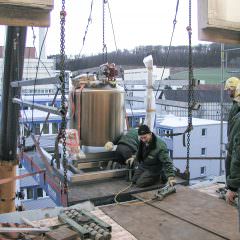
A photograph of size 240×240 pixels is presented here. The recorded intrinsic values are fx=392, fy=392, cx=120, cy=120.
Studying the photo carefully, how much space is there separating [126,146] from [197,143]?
1572 cm

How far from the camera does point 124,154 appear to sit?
845cm

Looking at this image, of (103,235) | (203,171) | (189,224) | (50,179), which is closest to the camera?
(103,235)

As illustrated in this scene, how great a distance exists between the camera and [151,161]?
24.1 feet

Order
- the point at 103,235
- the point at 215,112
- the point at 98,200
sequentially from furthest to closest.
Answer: the point at 215,112
the point at 98,200
the point at 103,235

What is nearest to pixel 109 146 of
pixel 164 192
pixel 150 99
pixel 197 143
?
pixel 150 99

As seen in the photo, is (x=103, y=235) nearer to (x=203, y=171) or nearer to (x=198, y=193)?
(x=198, y=193)

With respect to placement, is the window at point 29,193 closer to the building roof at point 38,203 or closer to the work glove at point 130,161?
the building roof at point 38,203

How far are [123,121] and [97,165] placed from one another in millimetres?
1243

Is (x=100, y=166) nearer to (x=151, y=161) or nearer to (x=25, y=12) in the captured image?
(x=151, y=161)

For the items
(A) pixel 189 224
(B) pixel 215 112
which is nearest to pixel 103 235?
(A) pixel 189 224

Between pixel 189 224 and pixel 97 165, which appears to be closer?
pixel 189 224

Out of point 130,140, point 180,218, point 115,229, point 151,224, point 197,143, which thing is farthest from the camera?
point 197,143

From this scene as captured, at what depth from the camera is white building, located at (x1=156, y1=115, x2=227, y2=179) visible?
874 inches

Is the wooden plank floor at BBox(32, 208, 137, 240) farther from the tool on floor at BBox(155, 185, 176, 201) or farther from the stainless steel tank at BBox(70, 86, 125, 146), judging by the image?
the stainless steel tank at BBox(70, 86, 125, 146)
